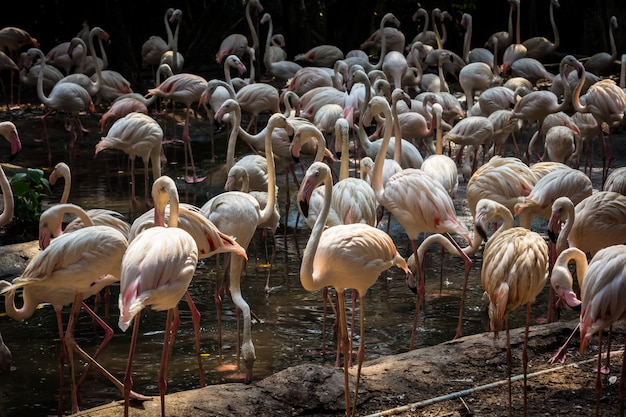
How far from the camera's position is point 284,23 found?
58.3ft

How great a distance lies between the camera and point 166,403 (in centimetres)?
454

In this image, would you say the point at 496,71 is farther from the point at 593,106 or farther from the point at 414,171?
the point at 414,171

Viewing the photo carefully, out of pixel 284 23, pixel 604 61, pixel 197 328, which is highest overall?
pixel 284 23

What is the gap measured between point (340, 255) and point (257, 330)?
1.70m

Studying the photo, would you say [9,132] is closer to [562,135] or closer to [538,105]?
[562,135]

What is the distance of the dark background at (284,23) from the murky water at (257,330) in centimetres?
890

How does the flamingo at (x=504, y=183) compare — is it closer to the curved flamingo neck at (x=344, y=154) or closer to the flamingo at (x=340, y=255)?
the curved flamingo neck at (x=344, y=154)

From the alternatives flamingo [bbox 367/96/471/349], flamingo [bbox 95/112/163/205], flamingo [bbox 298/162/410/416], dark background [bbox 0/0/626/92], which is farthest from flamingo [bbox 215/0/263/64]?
flamingo [bbox 298/162/410/416]

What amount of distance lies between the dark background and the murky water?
8.90 metres

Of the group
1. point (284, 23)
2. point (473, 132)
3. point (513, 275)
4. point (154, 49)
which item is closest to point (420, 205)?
point (513, 275)

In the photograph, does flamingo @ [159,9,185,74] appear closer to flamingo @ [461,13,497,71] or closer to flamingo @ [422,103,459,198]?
flamingo @ [461,13,497,71]

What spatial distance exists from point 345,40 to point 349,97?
8.26 m

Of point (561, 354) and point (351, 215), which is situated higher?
point (351, 215)

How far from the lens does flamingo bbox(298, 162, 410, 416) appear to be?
4.77 meters
